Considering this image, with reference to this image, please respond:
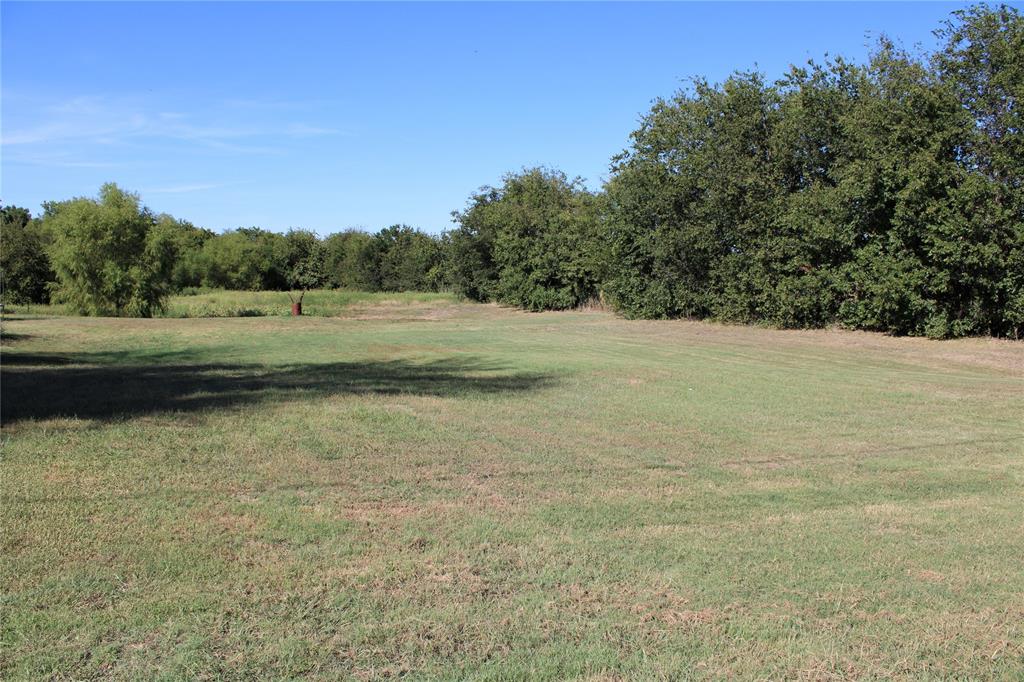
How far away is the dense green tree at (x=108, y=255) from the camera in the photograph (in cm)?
3891

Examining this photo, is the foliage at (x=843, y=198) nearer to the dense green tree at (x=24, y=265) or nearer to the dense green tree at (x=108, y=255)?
the dense green tree at (x=108, y=255)

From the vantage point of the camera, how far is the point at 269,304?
4881 cm

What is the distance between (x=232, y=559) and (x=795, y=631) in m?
3.24

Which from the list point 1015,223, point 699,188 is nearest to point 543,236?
point 699,188

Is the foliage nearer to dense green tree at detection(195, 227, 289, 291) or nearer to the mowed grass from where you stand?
the mowed grass

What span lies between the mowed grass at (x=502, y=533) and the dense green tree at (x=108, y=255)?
30111 mm

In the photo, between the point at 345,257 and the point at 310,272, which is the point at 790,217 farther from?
the point at 310,272

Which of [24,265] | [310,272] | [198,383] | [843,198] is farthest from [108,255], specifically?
[310,272]

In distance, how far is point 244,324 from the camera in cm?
2970

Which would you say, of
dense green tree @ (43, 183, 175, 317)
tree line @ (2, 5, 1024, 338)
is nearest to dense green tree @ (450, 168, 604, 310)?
tree line @ (2, 5, 1024, 338)

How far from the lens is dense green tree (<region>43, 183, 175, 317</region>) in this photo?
128ft

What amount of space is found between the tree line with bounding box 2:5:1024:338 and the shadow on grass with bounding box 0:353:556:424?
13.6 metres

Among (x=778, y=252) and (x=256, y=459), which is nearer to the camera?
(x=256, y=459)

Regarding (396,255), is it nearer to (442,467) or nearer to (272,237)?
(272,237)
